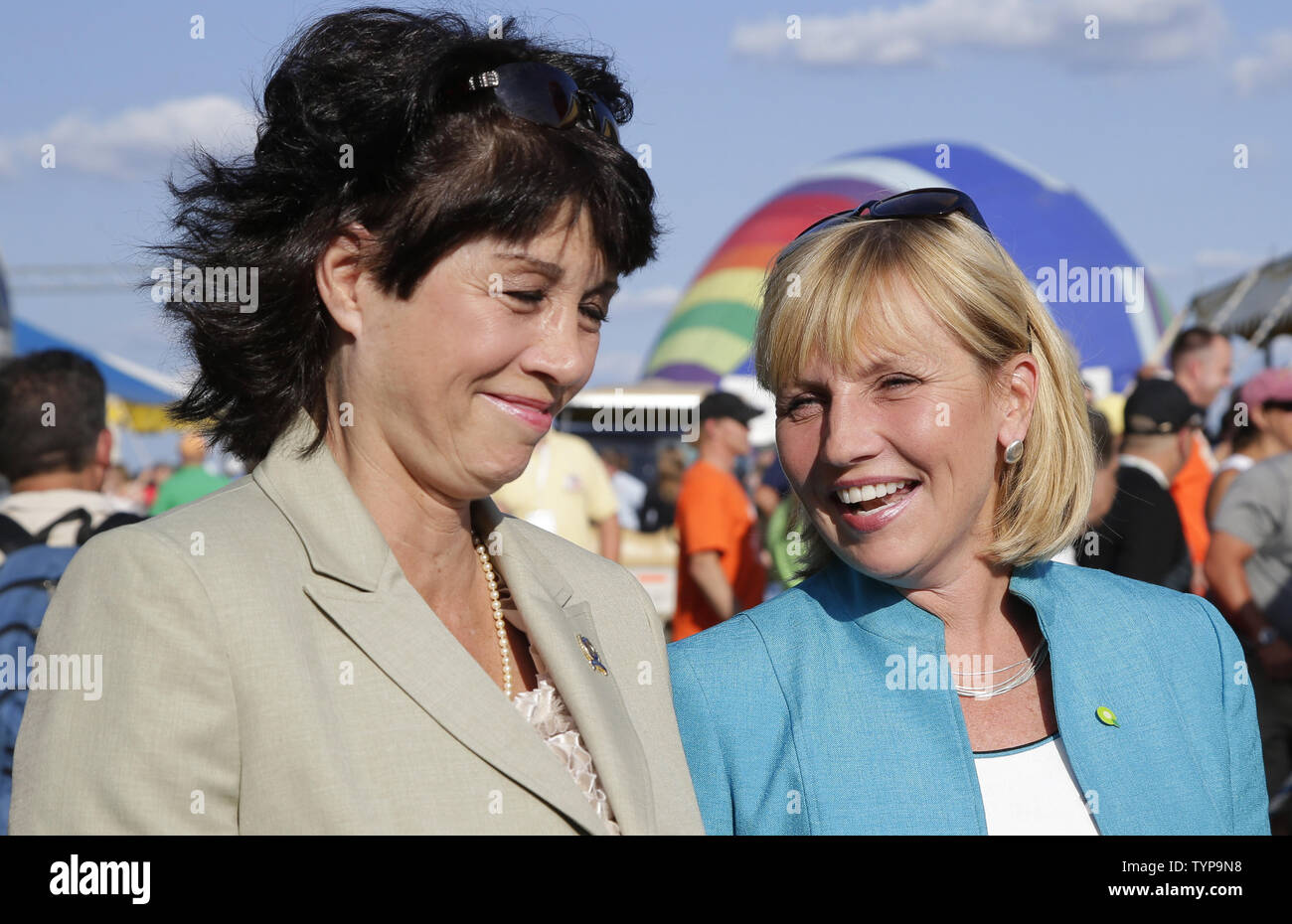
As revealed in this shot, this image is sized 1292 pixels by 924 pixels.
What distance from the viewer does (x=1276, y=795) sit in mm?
5824

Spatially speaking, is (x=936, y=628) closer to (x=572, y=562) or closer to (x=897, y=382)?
(x=897, y=382)

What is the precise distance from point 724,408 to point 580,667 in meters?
5.52

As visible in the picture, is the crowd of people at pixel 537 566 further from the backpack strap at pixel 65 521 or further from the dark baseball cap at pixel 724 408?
the dark baseball cap at pixel 724 408

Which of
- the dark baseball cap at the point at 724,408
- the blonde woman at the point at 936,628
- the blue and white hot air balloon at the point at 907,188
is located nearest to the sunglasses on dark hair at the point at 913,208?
the blonde woman at the point at 936,628

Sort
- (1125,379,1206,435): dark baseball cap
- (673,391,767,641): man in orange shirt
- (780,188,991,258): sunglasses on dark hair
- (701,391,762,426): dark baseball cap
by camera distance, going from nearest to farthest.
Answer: (780,188,991,258): sunglasses on dark hair → (1125,379,1206,435): dark baseball cap → (673,391,767,641): man in orange shirt → (701,391,762,426): dark baseball cap

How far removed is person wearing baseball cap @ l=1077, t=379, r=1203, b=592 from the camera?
223 inches

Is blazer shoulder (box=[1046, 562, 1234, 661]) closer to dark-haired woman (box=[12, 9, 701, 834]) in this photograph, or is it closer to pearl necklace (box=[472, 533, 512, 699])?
dark-haired woman (box=[12, 9, 701, 834])

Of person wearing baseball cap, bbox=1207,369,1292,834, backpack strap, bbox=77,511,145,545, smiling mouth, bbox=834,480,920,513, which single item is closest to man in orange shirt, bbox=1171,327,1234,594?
person wearing baseball cap, bbox=1207,369,1292,834

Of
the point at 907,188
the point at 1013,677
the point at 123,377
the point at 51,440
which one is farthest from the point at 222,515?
the point at 123,377

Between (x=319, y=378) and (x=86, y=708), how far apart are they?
67cm

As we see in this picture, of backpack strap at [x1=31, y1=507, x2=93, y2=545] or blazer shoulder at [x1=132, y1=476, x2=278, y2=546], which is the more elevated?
blazer shoulder at [x1=132, y1=476, x2=278, y2=546]

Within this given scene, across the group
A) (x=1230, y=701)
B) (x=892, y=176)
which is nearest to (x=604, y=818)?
(x=1230, y=701)

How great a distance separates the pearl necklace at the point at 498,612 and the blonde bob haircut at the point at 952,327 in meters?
0.67

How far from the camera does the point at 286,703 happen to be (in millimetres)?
1614
